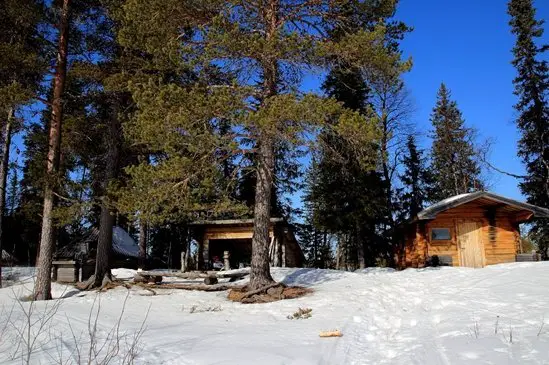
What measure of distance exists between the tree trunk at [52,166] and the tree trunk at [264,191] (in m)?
5.79

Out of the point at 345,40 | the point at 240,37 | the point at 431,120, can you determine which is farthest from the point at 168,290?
the point at 431,120

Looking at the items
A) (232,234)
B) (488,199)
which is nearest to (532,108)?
(488,199)

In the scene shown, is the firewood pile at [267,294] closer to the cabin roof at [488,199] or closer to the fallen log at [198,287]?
the fallen log at [198,287]

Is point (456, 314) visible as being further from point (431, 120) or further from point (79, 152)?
point (431, 120)

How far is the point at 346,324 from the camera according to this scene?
779cm

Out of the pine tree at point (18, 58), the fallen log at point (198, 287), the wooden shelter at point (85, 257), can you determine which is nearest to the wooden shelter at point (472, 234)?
the fallen log at point (198, 287)

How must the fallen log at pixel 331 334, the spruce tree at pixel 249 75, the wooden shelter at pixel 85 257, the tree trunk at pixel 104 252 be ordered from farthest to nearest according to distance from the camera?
1. the wooden shelter at pixel 85 257
2. the tree trunk at pixel 104 252
3. the spruce tree at pixel 249 75
4. the fallen log at pixel 331 334

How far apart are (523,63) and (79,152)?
25.0 m

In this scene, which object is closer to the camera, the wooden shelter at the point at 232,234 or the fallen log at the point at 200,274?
the fallen log at the point at 200,274

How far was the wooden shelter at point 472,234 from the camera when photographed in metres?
20.1

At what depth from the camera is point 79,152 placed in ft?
48.3

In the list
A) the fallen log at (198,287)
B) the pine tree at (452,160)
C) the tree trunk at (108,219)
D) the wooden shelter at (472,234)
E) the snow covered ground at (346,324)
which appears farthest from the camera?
the pine tree at (452,160)

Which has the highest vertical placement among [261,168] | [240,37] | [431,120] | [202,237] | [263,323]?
[431,120]

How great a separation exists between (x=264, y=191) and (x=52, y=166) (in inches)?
249
